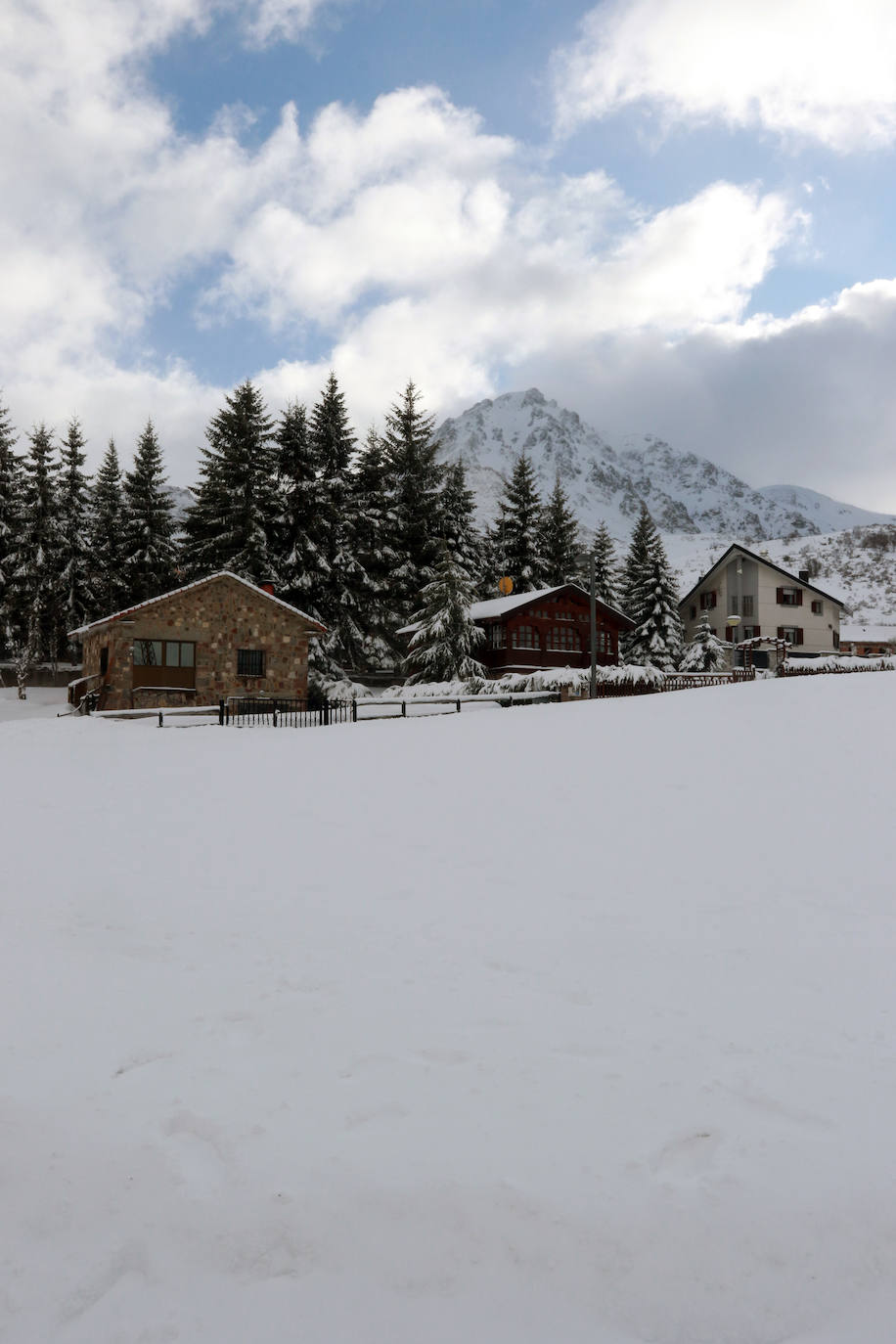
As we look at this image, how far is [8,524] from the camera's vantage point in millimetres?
42500

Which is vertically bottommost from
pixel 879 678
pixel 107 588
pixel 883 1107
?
pixel 883 1107

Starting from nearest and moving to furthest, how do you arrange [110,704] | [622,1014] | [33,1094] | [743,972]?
[33,1094]
[622,1014]
[743,972]
[110,704]

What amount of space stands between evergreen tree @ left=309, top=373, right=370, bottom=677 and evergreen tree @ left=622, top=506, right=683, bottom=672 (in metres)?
18.0

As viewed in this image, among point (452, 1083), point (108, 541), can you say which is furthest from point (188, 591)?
point (452, 1083)

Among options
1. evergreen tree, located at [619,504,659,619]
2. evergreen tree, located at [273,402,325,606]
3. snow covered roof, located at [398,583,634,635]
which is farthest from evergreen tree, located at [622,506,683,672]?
evergreen tree, located at [273,402,325,606]

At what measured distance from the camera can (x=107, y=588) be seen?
42250 millimetres

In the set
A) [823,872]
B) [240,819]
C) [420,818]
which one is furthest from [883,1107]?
[240,819]

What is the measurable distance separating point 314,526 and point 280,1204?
39.5 m

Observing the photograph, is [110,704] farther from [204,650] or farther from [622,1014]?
[622,1014]

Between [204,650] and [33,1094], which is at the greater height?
[204,650]

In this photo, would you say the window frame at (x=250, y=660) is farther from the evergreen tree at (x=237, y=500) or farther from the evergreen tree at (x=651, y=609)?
the evergreen tree at (x=651, y=609)

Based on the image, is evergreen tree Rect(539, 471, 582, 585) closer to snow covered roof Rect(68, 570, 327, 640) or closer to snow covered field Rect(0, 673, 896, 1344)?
snow covered roof Rect(68, 570, 327, 640)

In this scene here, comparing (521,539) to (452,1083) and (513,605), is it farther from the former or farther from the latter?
(452,1083)

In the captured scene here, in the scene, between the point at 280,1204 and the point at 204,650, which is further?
the point at 204,650
